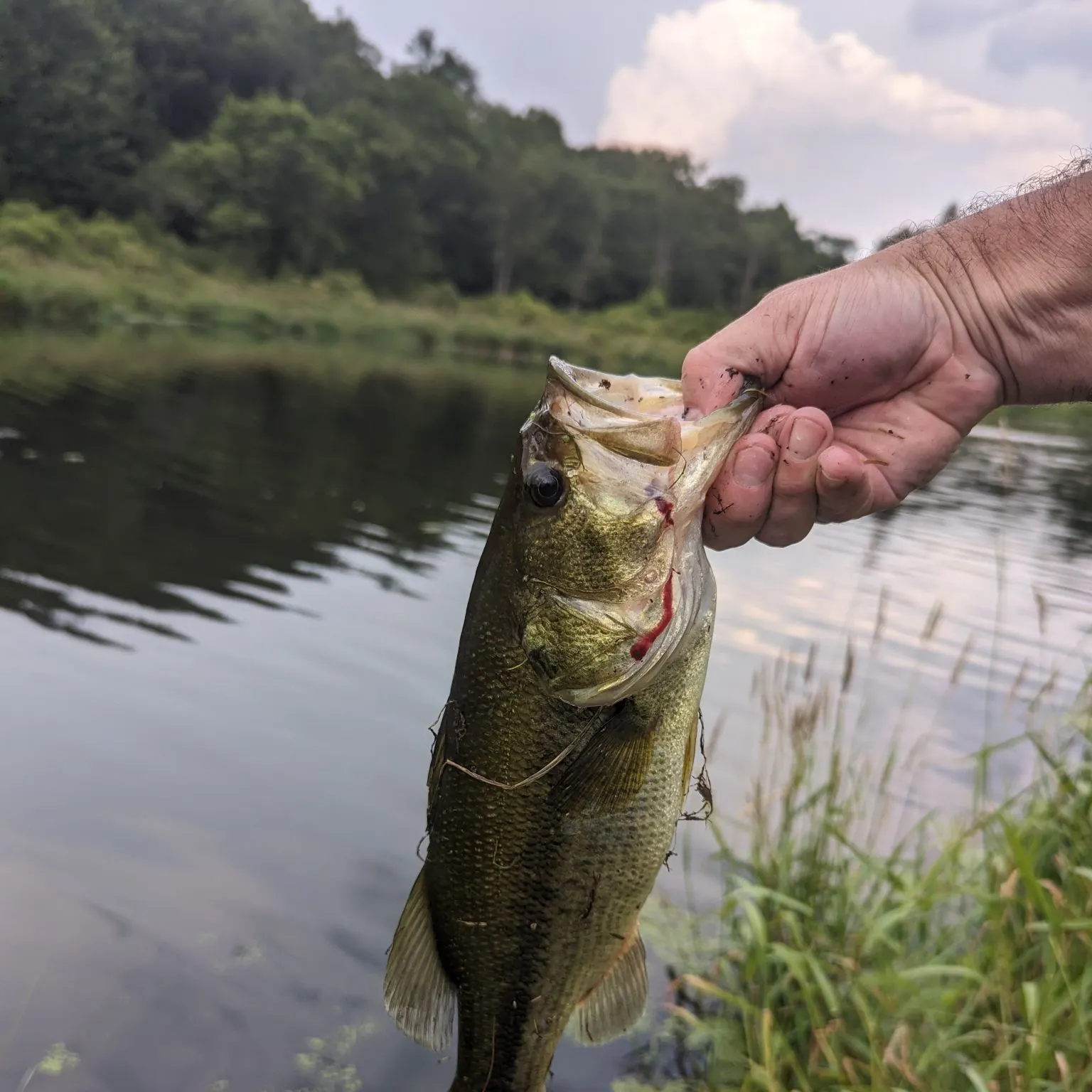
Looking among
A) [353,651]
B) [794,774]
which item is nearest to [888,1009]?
[794,774]

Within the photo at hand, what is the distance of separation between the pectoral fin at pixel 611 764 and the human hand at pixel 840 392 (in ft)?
1.94

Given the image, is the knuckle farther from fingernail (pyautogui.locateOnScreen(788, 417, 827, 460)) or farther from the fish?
the fish

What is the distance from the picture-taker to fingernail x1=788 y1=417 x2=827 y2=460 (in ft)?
7.89

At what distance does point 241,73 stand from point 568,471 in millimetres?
95738

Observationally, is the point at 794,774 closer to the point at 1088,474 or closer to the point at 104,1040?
the point at 104,1040

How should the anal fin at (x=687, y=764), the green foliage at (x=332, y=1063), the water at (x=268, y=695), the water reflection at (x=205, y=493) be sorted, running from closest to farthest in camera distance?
1. the anal fin at (x=687, y=764)
2. the green foliage at (x=332, y=1063)
3. the water at (x=268, y=695)
4. the water reflection at (x=205, y=493)

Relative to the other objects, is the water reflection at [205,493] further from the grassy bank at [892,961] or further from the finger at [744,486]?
the finger at [744,486]

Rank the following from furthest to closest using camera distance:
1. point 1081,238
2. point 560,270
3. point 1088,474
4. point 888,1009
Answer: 1. point 560,270
2. point 1088,474
3. point 888,1009
4. point 1081,238

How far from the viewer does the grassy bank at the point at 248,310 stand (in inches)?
1335

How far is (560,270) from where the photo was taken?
9050 centimetres

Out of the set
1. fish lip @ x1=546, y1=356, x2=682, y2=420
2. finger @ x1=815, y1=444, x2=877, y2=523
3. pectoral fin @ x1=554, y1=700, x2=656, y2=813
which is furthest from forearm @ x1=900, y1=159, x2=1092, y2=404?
pectoral fin @ x1=554, y1=700, x2=656, y2=813

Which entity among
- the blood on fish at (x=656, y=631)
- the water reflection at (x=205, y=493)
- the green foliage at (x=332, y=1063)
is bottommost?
the green foliage at (x=332, y=1063)

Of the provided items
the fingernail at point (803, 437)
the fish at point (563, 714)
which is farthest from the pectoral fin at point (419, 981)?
the fingernail at point (803, 437)

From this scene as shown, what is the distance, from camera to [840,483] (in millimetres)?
2459
